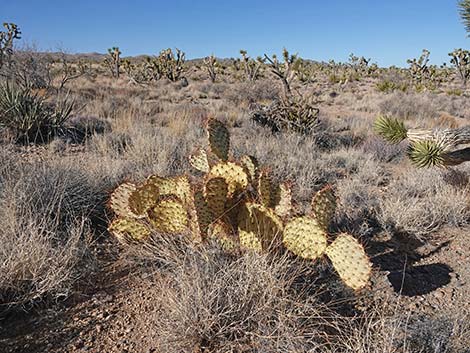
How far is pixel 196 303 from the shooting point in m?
2.11

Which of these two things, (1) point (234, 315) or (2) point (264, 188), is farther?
(2) point (264, 188)

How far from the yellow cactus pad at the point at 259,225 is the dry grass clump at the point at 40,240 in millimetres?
1279

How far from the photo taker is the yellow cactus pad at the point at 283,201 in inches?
119

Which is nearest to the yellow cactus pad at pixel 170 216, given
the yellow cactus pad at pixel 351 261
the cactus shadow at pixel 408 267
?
the yellow cactus pad at pixel 351 261

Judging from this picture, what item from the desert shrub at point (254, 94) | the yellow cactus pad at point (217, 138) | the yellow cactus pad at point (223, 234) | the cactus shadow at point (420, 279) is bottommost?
the cactus shadow at point (420, 279)

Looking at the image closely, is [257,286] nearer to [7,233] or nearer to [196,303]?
[196,303]

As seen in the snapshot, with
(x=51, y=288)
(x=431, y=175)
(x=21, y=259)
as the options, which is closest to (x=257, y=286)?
(x=51, y=288)

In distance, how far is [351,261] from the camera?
8.27ft

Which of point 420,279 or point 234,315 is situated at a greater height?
point 234,315

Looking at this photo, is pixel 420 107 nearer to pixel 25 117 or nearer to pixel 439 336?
pixel 25 117

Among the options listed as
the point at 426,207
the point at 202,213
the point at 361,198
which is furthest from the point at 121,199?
the point at 426,207

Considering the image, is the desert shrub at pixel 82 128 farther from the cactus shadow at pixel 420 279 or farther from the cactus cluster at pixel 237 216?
the cactus shadow at pixel 420 279

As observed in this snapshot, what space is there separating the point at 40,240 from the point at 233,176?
1.59 meters

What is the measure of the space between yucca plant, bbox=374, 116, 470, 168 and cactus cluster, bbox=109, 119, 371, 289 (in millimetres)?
1646
